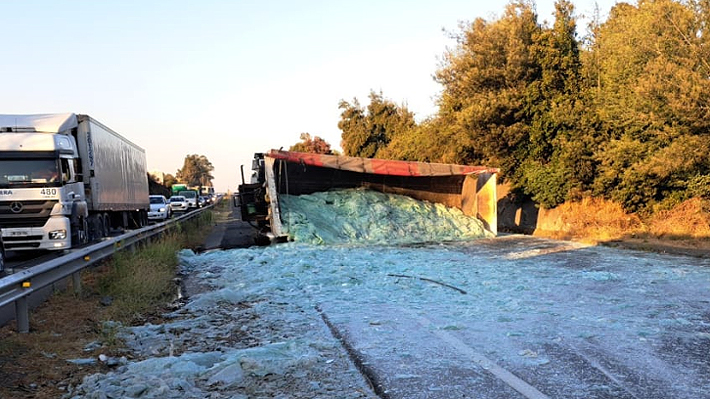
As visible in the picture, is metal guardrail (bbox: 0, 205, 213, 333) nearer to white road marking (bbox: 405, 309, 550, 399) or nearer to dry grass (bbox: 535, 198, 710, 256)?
white road marking (bbox: 405, 309, 550, 399)

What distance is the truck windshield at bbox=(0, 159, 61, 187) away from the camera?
13.6 metres

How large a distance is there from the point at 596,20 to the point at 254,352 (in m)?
27.8

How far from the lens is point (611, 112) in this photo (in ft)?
66.5

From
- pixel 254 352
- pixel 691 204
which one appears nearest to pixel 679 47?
pixel 691 204

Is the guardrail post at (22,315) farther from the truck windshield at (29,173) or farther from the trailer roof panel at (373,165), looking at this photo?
the trailer roof panel at (373,165)

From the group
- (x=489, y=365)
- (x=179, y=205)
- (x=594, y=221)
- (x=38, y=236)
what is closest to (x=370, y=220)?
(x=38, y=236)

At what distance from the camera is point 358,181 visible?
2027 centimetres

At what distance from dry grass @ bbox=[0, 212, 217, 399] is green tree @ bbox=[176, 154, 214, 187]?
425 feet

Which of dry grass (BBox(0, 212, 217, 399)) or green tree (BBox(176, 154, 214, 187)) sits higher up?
green tree (BBox(176, 154, 214, 187))

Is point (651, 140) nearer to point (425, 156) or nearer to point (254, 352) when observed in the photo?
point (425, 156)

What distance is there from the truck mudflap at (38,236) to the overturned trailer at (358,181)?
5.54 metres

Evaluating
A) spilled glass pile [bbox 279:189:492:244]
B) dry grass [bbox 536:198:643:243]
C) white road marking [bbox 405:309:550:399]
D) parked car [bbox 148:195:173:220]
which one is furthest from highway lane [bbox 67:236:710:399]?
parked car [bbox 148:195:173:220]

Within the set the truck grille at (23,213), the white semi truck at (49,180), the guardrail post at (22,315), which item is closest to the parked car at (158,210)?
the white semi truck at (49,180)

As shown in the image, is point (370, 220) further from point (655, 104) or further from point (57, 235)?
point (655, 104)
